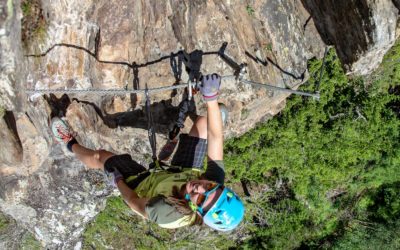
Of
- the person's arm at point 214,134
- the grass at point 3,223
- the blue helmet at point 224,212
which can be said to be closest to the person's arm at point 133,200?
the blue helmet at point 224,212

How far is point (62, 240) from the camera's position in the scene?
8430 millimetres

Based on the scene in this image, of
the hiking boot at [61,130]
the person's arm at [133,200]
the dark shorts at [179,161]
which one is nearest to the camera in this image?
the person's arm at [133,200]

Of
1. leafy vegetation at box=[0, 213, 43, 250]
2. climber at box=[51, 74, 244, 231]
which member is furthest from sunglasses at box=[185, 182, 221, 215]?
leafy vegetation at box=[0, 213, 43, 250]

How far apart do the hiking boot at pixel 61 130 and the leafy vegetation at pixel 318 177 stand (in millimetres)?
2737

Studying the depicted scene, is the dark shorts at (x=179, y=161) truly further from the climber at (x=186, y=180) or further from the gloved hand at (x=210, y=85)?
the gloved hand at (x=210, y=85)

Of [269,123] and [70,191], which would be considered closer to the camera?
[269,123]

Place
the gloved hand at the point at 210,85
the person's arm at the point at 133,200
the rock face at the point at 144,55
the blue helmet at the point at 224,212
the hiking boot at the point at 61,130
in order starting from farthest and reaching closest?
the hiking boot at the point at 61,130 < the rock face at the point at 144,55 < the person's arm at the point at 133,200 < the gloved hand at the point at 210,85 < the blue helmet at the point at 224,212

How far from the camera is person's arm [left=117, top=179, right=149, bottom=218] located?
4.11 metres

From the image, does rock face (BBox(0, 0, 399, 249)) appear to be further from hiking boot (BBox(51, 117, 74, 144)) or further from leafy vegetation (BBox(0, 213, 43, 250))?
leafy vegetation (BBox(0, 213, 43, 250))

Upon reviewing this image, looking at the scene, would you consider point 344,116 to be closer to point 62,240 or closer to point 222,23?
point 222,23

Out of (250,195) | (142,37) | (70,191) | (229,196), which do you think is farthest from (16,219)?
(229,196)

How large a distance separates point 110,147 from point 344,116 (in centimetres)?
375

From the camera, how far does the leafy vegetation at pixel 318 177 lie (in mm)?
6582

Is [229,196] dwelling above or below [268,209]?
above
